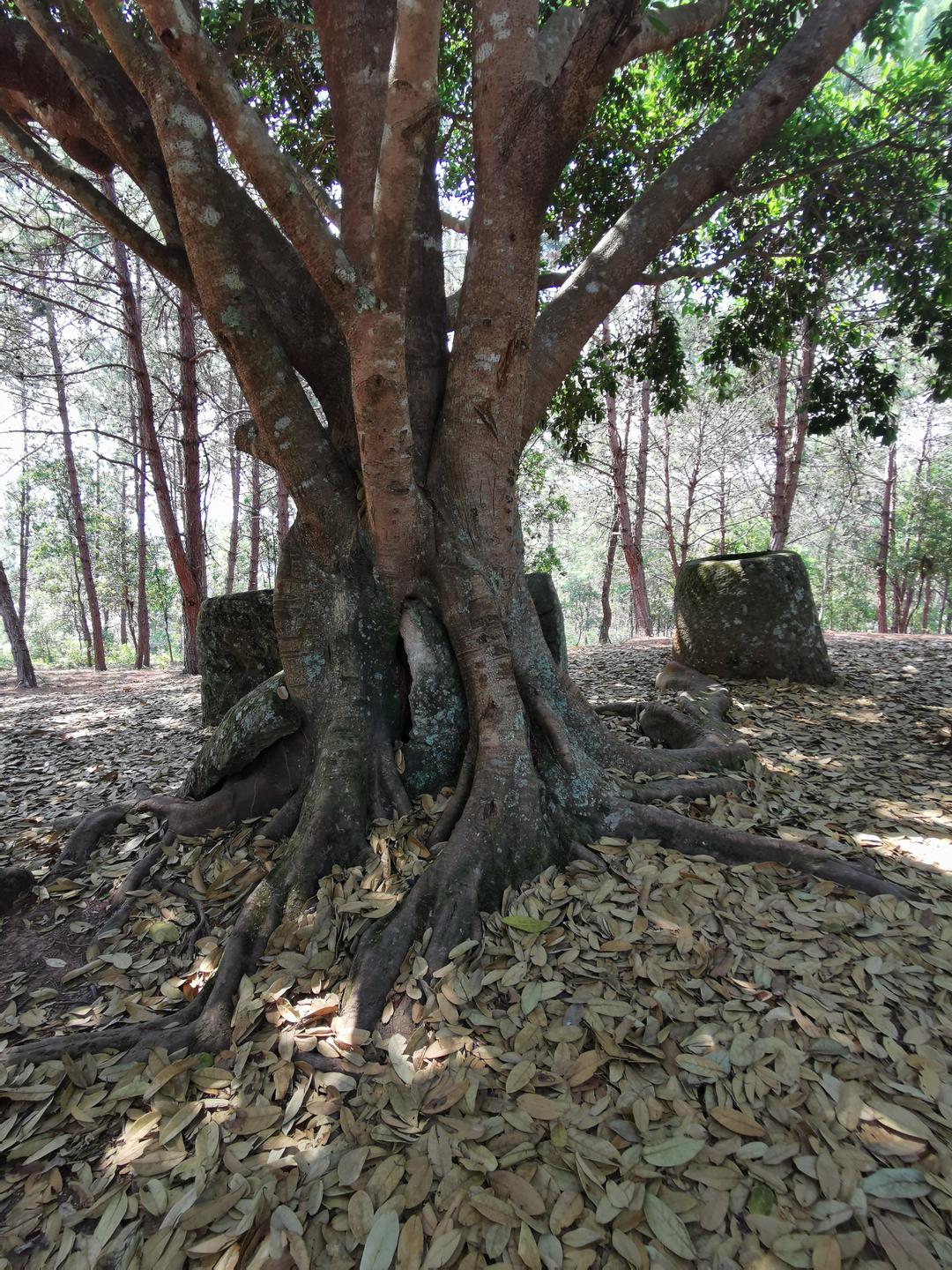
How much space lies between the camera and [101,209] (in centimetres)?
310

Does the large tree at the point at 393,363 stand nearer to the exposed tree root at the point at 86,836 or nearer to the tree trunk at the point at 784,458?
the exposed tree root at the point at 86,836

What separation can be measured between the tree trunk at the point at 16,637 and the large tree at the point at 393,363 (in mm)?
7302

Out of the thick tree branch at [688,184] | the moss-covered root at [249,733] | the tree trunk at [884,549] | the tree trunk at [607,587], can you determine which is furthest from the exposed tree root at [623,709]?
the tree trunk at [884,549]

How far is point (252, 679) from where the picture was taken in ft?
15.6

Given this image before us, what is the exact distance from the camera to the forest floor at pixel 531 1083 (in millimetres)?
1342

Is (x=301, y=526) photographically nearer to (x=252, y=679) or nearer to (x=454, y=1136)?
(x=252, y=679)

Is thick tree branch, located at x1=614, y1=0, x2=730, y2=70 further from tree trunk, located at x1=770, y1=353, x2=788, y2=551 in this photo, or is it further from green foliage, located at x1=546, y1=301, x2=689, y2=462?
tree trunk, located at x1=770, y1=353, x2=788, y2=551

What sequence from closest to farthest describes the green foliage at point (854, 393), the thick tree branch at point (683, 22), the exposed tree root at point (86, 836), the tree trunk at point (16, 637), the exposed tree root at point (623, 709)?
the exposed tree root at point (86, 836) < the thick tree branch at point (683, 22) < the exposed tree root at point (623, 709) < the green foliage at point (854, 393) < the tree trunk at point (16, 637)

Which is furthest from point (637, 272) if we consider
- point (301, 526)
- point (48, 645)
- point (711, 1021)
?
point (48, 645)

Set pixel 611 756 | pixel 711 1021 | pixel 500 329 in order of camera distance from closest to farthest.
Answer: pixel 711 1021, pixel 500 329, pixel 611 756

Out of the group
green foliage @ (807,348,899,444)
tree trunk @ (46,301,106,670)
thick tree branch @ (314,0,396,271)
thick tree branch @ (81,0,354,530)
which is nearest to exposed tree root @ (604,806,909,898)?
thick tree branch @ (81,0,354,530)

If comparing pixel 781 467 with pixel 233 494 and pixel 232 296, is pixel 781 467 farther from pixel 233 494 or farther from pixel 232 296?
pixel 233 494

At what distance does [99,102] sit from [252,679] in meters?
3.31

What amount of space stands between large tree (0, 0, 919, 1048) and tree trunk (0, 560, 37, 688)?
7.30 metres
